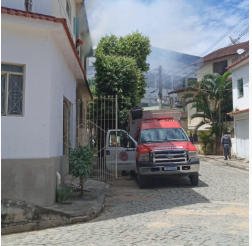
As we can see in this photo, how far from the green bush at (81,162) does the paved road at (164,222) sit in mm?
1079

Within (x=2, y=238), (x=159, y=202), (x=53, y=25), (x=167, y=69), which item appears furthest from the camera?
(x=167, y=69)

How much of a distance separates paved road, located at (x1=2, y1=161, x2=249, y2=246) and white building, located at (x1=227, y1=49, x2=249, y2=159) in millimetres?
10221

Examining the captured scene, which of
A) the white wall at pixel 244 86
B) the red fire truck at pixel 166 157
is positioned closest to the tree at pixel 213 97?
the white wall at pixel 244 86

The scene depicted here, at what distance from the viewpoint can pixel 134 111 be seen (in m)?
13.7

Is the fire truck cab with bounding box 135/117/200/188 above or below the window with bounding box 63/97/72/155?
below

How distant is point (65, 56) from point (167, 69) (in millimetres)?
36106

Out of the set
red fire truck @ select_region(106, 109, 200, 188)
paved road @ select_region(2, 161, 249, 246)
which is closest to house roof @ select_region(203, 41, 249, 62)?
red fire truck @ select_region(106, 109, 200, 188)

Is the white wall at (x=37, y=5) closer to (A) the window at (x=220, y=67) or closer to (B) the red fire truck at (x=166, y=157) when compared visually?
(B) the red fire truck at (x=166, y=157)

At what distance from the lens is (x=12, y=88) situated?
7.28 meters

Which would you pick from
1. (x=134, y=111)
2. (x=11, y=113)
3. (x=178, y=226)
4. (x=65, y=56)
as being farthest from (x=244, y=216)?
(x=134, y=111)

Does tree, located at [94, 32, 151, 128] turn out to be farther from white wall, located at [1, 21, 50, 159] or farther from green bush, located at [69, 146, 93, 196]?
white wall, located at [1, 21, 50, 159]

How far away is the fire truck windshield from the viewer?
37.0 ft

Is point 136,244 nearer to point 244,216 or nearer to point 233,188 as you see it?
point 244,216

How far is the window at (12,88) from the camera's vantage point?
23.5ft
